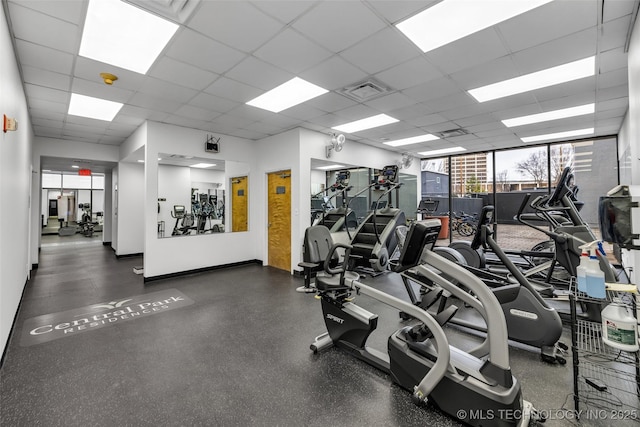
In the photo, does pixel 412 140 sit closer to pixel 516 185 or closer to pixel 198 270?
pixel 516 185

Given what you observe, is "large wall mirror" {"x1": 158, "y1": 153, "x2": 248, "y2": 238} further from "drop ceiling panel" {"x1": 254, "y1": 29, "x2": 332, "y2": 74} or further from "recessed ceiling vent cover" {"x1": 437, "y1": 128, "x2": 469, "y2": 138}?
"recessed ceiling vent cover" {"x1": 437, "y1": 128, "x2": 469, "y2": 138}

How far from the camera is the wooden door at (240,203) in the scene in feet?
21.2

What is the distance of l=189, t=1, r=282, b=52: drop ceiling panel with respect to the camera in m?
2.25

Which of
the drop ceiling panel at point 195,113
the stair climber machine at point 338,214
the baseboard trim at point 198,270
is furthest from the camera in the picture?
the stair climber machine at point 338,214

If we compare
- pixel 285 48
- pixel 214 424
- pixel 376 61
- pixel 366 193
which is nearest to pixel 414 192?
pixel 366 193

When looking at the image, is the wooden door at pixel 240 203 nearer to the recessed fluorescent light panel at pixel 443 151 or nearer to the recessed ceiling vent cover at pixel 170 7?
the recessed ceiling vent cover at pixel 170 7

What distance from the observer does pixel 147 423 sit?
1773mm

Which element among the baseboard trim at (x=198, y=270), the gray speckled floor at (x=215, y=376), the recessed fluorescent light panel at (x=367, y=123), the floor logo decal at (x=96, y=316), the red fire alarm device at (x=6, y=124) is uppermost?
the recessed fluorescent light panel at (x=367, y=123)

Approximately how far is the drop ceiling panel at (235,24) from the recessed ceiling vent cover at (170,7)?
6 cm

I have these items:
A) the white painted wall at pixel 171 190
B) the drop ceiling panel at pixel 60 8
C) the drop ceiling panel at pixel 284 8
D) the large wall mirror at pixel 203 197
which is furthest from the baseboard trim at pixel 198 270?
the drop ceiling panel at pixel 284 8

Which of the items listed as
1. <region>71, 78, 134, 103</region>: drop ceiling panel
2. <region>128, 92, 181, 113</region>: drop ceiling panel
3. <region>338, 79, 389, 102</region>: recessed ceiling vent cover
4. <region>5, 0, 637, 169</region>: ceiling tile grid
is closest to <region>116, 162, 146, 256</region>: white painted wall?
→ <region>5, 0, 637, 169</region>: ceiling tile grid

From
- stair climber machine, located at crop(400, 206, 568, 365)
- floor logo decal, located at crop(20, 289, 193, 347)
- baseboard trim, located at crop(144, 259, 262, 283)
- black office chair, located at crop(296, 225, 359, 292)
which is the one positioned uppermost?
black office chair, located at crop(296, 225, 359, 292)

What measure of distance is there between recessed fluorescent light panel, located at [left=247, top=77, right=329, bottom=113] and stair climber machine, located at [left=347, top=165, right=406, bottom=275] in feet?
6.34

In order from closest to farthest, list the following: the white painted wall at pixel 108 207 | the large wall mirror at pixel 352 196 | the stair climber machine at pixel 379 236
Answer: the stair climber machine at pixel 379 236
the large wall mirror at pixel 352 196
the white painted wall at pixel 108 207
